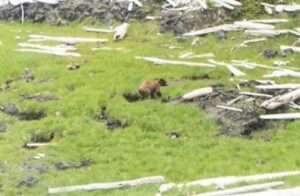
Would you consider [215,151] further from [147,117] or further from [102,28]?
[102,28]

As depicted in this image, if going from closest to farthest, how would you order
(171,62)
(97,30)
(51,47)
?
(171,62)
(51,47)
(97,30)

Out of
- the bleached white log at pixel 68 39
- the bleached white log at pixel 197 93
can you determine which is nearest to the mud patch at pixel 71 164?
the bleached white log at pixel 197 93

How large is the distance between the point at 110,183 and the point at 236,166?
234 centimetres

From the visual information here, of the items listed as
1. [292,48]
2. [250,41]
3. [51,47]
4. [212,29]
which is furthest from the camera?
[212,29]

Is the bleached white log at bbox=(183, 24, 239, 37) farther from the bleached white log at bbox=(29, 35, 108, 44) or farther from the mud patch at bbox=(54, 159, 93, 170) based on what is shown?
the mud patch at bbox=(54, 159, 93, 170)

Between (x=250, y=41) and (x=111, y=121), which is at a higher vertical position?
(x=111, y=121)

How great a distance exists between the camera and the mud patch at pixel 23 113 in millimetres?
17188

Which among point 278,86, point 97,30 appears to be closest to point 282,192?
point 278,86

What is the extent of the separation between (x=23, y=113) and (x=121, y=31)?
711 cm

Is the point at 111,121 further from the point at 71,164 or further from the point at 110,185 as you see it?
the point at 110,185

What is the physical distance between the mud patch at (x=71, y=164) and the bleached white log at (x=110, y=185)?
1.15 metres

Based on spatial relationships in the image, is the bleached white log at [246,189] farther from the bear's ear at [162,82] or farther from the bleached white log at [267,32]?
the bleached white log at [267,32]

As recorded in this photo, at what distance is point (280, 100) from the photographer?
16.6 metres

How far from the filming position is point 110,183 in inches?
526
